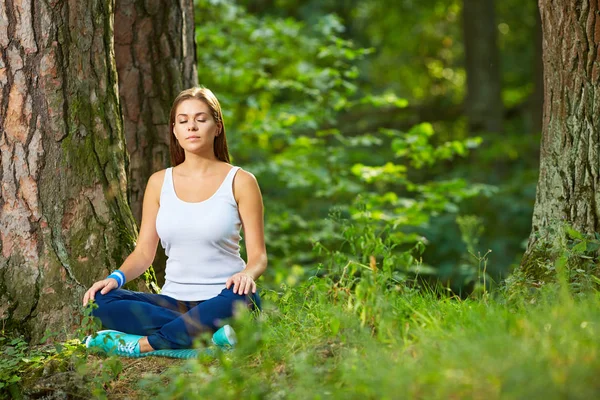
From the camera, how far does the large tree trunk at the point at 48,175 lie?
157 inches

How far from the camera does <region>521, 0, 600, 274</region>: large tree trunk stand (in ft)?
13.2

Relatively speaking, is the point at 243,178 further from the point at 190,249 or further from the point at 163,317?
the point at 163,317

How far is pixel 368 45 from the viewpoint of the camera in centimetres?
1357

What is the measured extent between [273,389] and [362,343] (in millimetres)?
402

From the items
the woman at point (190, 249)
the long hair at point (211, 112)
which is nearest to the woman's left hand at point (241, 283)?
the woman at point (190, 249)

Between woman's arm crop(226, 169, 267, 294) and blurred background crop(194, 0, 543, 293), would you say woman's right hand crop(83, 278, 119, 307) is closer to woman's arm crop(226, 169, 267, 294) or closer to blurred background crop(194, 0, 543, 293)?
woman's arm crop(226, 169, 267, 294)

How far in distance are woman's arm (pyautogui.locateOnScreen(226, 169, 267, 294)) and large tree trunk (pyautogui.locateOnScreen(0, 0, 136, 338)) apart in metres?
0.74

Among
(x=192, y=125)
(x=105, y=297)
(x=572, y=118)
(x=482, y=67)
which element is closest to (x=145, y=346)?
(x=105, y=297)

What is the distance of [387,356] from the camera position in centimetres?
282

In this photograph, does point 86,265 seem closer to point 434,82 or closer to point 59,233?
point 59,233

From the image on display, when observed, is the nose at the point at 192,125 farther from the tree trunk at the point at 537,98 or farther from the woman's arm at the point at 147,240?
the tree trunk at the point at 537,98

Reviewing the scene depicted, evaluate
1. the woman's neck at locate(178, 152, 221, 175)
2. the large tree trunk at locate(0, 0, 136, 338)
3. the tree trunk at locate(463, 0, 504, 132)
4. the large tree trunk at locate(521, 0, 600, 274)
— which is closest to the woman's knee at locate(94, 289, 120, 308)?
the large tree trunk at locate(0, 0, 136, 338)

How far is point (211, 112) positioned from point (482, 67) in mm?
8949

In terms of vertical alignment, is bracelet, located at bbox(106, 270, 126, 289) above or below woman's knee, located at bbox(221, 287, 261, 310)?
above
